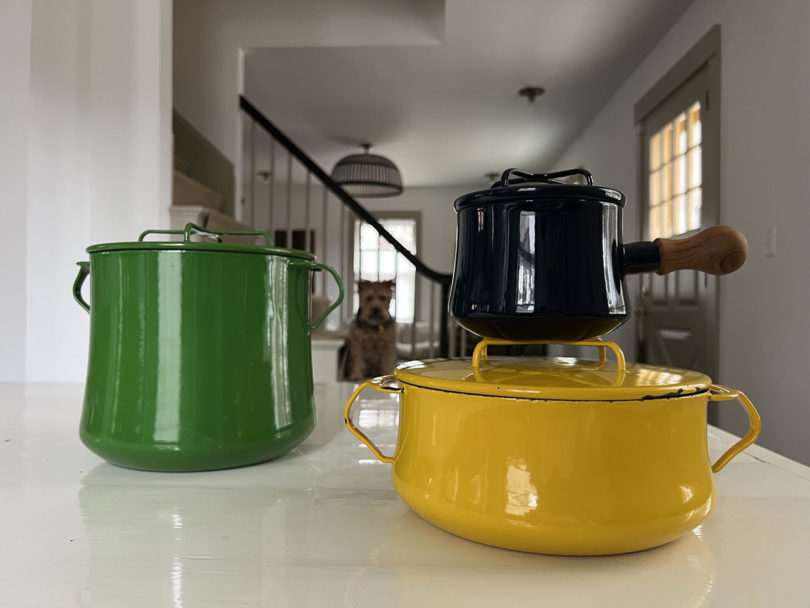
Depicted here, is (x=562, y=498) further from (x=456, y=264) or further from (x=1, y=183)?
(x=1, y=183)

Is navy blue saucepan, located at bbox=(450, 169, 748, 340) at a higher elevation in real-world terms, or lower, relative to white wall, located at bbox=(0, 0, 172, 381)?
lower

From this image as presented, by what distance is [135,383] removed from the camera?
1.24 feet

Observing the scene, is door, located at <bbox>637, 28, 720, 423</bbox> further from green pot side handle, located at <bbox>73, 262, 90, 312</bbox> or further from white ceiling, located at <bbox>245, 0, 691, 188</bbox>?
green pot side handle, located at <bbox>73, 262, 90, 312</bbox>

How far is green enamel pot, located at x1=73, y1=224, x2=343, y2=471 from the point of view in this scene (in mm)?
374

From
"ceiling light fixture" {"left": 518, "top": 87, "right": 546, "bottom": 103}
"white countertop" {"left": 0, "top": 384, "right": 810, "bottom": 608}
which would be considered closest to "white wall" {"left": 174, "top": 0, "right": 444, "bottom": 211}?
"ceiling light fixture" {"left": 518, "top": 87, "right": 546, "bottom": 103}

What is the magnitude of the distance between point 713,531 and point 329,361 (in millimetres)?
2585

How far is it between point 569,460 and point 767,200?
6.60ft

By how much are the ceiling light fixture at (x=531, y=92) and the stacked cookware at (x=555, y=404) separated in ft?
11.5

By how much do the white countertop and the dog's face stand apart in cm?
263

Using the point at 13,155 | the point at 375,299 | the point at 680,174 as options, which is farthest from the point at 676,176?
the point at 13,155

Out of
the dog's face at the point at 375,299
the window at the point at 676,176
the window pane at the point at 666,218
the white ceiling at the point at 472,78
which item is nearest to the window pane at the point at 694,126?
the window at the point at 676,176

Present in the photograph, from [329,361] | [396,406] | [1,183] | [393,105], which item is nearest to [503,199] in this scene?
[396,406]

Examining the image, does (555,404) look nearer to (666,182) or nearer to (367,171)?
(666,182)

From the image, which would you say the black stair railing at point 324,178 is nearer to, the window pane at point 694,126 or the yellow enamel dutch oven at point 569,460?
the window pane at point 694,126
